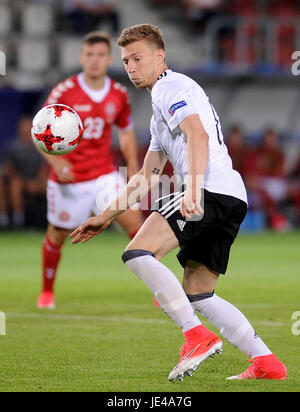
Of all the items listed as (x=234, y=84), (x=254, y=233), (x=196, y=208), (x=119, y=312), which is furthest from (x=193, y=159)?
(x=234, y=84)

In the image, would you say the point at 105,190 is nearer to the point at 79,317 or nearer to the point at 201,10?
the point at 79,317

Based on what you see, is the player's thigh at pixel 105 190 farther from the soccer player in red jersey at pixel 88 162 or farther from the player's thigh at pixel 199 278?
the player's thigh at pixel 199 278

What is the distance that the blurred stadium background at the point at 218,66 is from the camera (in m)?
20.6

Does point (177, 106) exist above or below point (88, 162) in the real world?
above

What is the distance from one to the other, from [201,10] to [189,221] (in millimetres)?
19814

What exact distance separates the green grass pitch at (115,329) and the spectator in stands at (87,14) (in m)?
10.4

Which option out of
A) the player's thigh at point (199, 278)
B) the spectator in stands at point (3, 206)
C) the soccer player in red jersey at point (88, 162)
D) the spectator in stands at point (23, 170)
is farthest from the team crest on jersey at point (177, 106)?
the spectator in stands at point (3, 206)

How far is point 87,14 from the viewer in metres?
23.2

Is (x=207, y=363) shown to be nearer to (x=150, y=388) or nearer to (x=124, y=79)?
(x=150, y=388)

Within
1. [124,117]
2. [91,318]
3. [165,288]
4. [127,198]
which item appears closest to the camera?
[165,288]

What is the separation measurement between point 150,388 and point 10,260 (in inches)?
353

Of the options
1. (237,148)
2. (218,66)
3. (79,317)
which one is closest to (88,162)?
(79,317)

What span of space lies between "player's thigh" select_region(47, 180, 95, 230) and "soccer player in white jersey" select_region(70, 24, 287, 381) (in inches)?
128

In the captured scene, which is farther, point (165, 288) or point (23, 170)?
point (23, 170)
